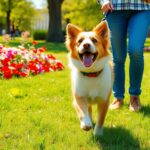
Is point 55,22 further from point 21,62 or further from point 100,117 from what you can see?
point 100,117

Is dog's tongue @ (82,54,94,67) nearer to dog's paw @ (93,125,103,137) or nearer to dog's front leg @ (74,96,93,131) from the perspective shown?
dog's front leg @ (74,96,93,131)

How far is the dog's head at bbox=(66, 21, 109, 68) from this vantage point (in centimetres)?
542

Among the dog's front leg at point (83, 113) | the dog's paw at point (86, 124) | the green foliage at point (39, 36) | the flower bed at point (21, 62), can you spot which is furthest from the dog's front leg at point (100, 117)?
the green foliage at point (39, 36)

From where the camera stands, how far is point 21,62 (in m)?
11.4

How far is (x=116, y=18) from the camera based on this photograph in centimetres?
707

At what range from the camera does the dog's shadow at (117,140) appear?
5.16 meters

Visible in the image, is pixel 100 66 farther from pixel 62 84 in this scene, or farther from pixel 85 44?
pixel 62 84

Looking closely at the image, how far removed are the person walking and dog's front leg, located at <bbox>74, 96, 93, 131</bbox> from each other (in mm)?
1624

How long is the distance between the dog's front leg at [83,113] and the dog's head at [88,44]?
18.8 inches

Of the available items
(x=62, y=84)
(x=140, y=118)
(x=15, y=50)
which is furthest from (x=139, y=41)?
(x=15, y=50)

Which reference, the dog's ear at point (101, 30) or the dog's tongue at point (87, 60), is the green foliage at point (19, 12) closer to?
the dog's ear at point (101, 30)

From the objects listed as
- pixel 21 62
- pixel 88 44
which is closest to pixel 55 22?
pixel 21 62

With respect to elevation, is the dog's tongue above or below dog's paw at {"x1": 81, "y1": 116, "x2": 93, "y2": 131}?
above

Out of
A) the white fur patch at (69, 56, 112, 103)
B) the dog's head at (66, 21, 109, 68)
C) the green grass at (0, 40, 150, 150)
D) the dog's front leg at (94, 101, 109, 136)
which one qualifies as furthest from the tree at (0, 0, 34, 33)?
the dog's front leg at (94, 101, 109, 136)
